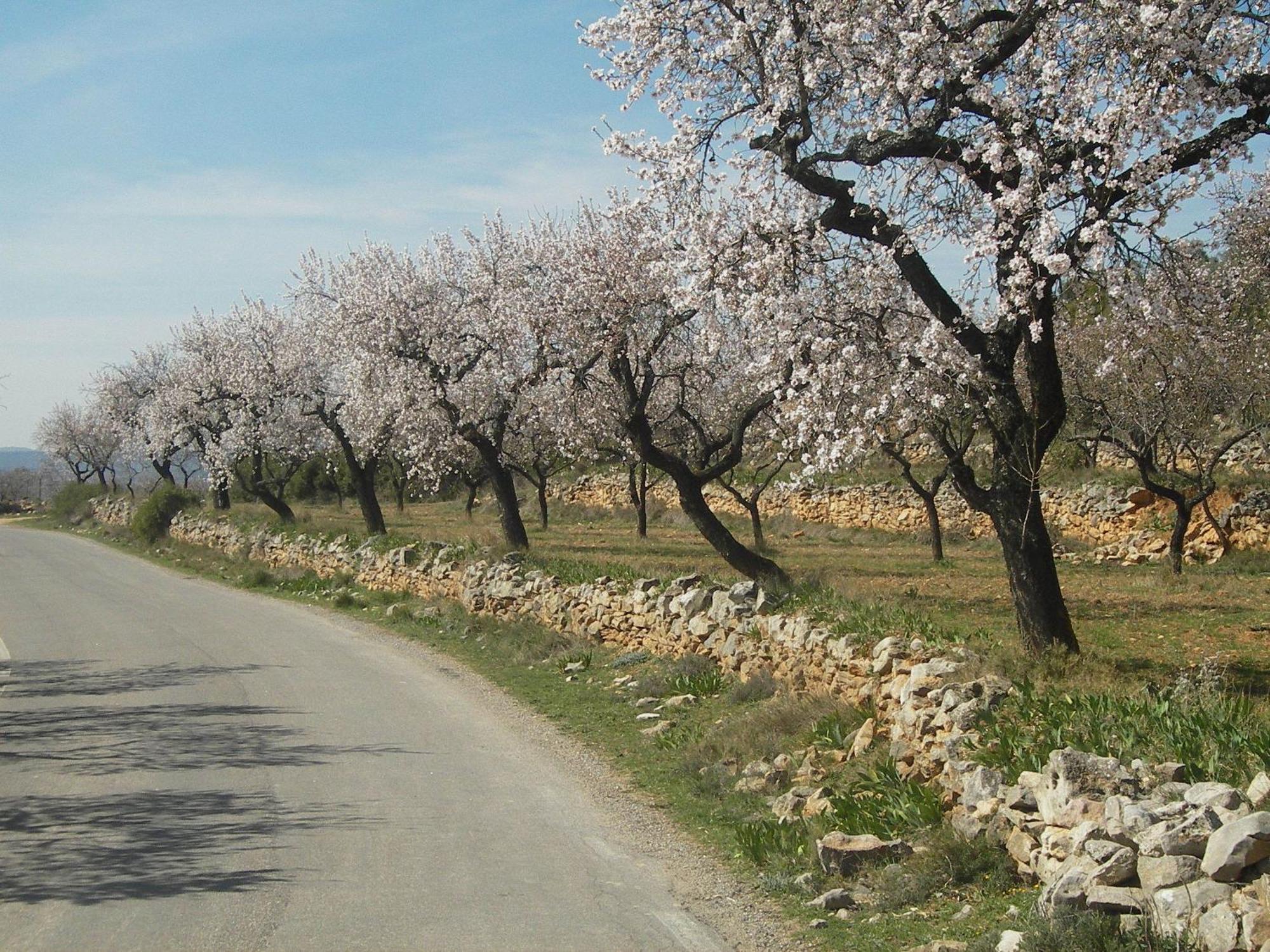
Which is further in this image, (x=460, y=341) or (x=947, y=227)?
(x=460, y=341)

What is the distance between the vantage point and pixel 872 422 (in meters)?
10.9

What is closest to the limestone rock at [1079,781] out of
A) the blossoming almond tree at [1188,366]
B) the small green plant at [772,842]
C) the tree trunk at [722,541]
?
the small green plant at [772,842]

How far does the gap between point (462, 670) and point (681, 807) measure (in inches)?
299

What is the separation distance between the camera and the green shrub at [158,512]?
146ft

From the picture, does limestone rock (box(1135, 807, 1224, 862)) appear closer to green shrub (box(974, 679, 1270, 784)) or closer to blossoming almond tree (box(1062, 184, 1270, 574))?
green shrub (box(974, 679, 1270, 784))

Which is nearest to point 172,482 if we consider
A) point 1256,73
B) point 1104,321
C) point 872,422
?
point 1104,321

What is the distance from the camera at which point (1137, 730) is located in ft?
22.9

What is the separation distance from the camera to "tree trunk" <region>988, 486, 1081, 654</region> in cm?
1029

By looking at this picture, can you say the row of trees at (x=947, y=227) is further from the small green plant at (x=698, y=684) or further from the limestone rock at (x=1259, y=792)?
the limestone rock at (x=1259, y=792)

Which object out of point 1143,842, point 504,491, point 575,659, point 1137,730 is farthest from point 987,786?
point 504,491

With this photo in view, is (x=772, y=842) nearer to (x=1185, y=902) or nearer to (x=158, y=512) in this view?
(x=1185, y=902)

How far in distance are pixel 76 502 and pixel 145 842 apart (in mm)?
63705

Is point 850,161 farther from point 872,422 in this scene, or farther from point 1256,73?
point 1256,73

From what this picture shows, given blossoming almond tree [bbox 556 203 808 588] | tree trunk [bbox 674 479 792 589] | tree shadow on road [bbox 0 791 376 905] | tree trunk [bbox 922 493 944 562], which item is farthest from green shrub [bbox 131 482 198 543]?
tree shadow on road [bbox 0 791 376 905]
